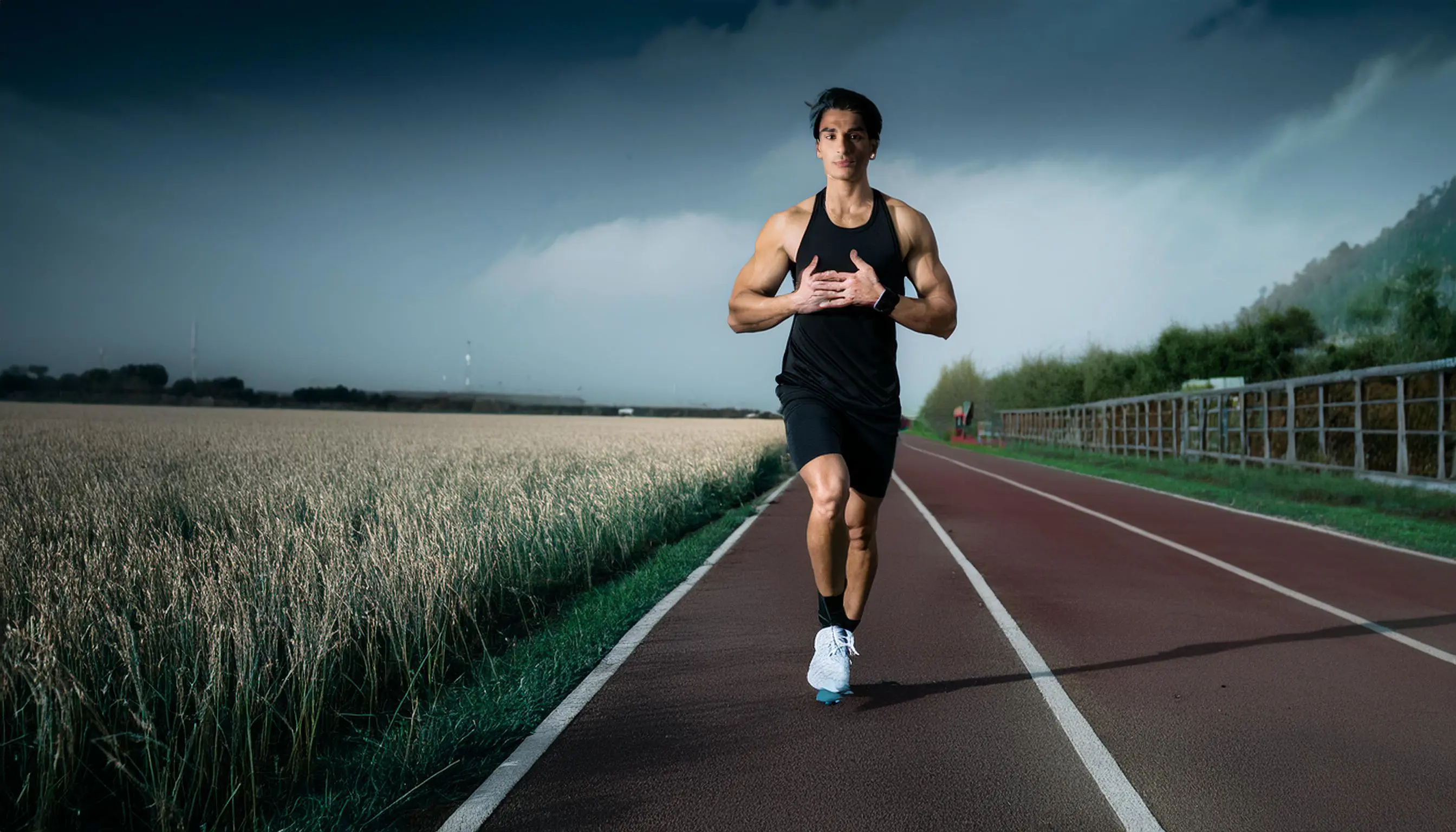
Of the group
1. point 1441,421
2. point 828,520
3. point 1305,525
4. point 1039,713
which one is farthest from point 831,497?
point 1441,421

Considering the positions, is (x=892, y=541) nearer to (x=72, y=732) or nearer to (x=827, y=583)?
(x=827, y=583)

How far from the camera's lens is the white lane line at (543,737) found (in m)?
2.94

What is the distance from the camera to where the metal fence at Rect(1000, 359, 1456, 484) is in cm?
1472

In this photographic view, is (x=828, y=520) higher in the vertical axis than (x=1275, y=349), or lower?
lower

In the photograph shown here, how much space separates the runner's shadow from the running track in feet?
0.06

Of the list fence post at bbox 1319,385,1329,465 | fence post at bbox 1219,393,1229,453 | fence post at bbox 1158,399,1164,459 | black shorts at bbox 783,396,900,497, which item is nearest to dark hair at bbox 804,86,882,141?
black shorts at bbox 783,396,900,497

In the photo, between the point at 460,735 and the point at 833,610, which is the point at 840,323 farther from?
the point at 460,735

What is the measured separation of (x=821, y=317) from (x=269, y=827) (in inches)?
111

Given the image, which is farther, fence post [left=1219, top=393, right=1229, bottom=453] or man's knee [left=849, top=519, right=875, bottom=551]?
fence post [left=1219, top=393, right=1229, bottom=453]

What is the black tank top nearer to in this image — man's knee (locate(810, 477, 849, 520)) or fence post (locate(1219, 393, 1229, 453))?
man's knee (locate(810, 477, 849, 520))

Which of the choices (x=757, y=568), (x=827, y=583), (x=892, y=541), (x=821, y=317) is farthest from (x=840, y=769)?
(x=892, y=541)

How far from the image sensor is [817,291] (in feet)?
11.9

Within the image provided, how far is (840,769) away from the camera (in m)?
3.36

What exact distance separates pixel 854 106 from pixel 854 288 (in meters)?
0.91
